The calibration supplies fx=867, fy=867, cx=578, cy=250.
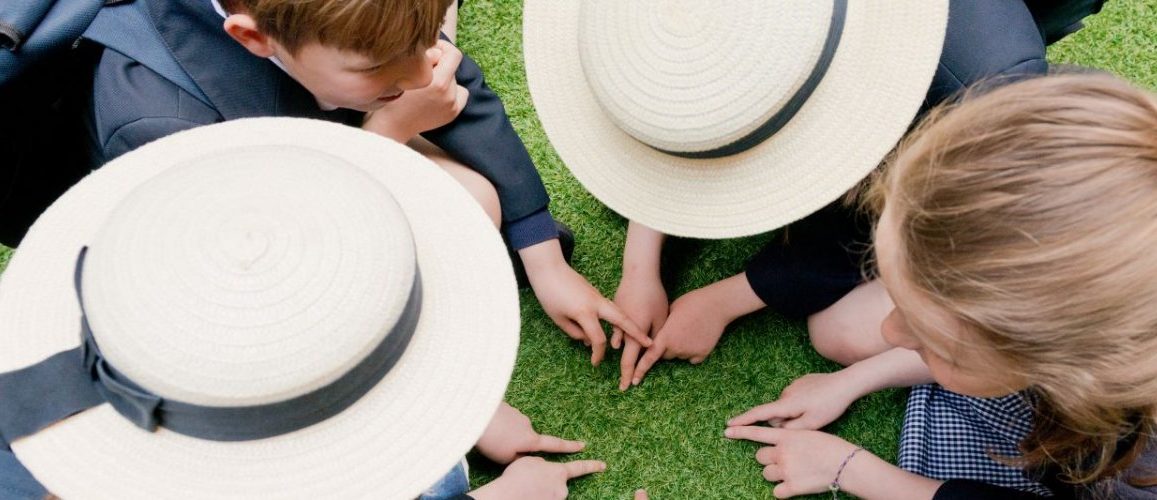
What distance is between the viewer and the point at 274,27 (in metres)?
1.06

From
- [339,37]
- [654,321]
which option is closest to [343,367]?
[339,37]

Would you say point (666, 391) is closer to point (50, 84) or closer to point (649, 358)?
point (649, 358)

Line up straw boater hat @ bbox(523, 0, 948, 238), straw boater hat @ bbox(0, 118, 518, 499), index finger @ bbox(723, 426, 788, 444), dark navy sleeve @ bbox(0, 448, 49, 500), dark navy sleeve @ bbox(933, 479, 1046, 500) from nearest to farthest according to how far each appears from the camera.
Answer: straw boater hat @ bbox(0, 118, 518, 499) < straw boater hat @ bbox(523, 0, 948, 238) < dark navy sleeve @ bbox(0, 448, 49, 500) < dark navy sleeve @ bbox(933, 479, 1046, 500) < index finger @ bbox(723, 426, 788, 444)

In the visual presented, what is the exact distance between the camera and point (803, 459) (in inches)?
56.9

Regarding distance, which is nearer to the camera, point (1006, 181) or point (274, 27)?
point (1006, 181)

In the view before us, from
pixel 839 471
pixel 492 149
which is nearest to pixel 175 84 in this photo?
pixel 492 149

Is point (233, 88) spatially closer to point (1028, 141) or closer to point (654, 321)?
point (654, 321)

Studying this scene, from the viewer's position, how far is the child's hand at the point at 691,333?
4.97 feet

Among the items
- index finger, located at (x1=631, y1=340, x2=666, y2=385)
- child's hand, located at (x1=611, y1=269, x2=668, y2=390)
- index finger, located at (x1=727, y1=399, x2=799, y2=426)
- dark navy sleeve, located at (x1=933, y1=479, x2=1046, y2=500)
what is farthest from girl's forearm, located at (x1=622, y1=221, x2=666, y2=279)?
dark navy sleeve, located at (x1=933, y1=479, x2=1046, y2=500)

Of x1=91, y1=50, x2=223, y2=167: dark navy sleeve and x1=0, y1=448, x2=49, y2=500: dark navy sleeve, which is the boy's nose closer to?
x1=91, y1=50, x2=223, y2=167: dark navy sleeve

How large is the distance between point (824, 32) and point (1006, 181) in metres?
0.26

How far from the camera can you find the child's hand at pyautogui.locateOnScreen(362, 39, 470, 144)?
1.31 meters

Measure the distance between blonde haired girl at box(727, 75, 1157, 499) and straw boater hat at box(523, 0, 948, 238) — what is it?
11 cm

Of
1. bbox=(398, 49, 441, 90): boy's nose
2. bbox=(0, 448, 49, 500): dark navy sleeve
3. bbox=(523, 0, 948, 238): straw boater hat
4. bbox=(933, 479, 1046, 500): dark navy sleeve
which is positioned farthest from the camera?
bbox=(933, 479, 1046, 500): dark navy sleeve
